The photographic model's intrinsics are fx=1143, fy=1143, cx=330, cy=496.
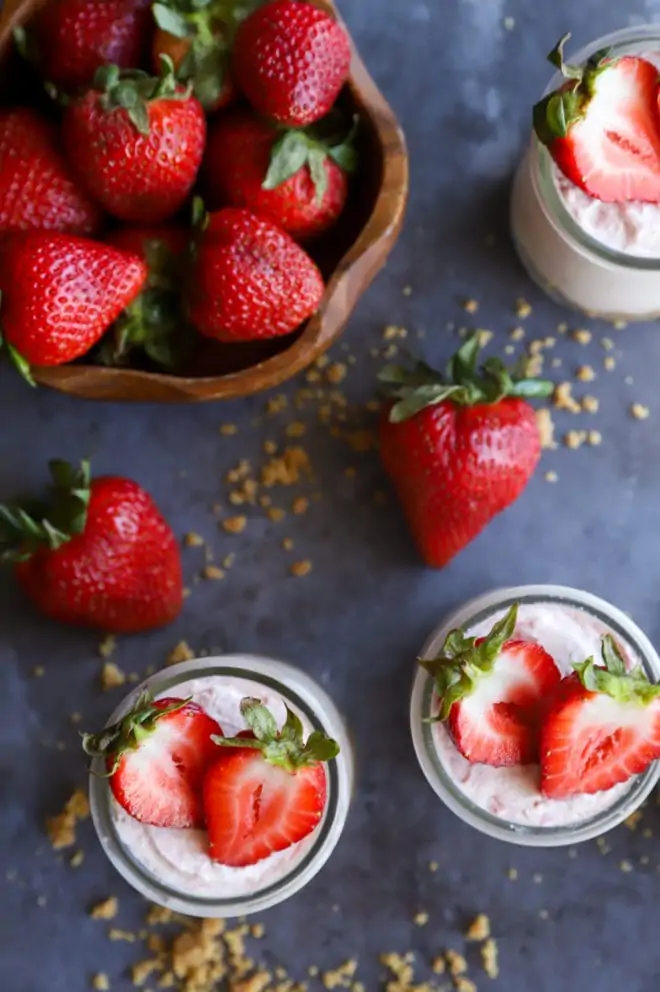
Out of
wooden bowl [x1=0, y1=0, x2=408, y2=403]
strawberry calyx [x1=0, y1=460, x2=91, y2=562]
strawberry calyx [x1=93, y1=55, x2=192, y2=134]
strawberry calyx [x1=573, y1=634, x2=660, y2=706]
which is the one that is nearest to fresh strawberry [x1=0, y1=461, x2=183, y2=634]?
strawberry calyx [x1=0, y1=460, x2=91, y2=562]

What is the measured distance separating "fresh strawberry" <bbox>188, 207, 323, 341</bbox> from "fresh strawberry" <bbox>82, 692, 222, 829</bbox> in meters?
0.33

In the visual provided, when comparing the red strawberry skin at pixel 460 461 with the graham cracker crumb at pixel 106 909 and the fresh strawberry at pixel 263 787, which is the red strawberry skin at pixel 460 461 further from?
the graham cracker crumb at pixel 106 909

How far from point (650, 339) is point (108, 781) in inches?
27.8

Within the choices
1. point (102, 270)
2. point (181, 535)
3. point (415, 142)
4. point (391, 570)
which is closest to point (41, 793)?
point (181, 535)

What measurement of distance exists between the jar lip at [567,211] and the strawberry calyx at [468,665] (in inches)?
12.8

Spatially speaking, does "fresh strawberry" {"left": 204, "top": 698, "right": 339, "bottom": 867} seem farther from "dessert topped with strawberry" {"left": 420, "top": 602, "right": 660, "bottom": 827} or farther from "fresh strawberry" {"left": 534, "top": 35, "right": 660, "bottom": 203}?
"fresh strawberry" {"left": 534, "top": 35, "right": 660, "bottom": 203}

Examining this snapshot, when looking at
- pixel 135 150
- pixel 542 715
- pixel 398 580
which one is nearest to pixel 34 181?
pixel 135 150

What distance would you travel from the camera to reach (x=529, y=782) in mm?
1015

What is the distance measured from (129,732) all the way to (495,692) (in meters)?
0.31

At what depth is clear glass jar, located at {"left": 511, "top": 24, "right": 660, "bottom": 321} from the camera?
40.3 inches

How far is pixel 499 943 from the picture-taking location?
3.88ft

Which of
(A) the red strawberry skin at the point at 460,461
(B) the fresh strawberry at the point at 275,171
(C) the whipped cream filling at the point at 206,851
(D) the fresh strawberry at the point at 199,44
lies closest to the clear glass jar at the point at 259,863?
(C) the whipped cream filling at the point at 206,851

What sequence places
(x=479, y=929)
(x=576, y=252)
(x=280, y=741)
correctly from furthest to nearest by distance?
(x=479, y=929), (x=576, y=252), (x=280, y=741)

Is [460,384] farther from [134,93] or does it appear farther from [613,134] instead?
[134,93]
